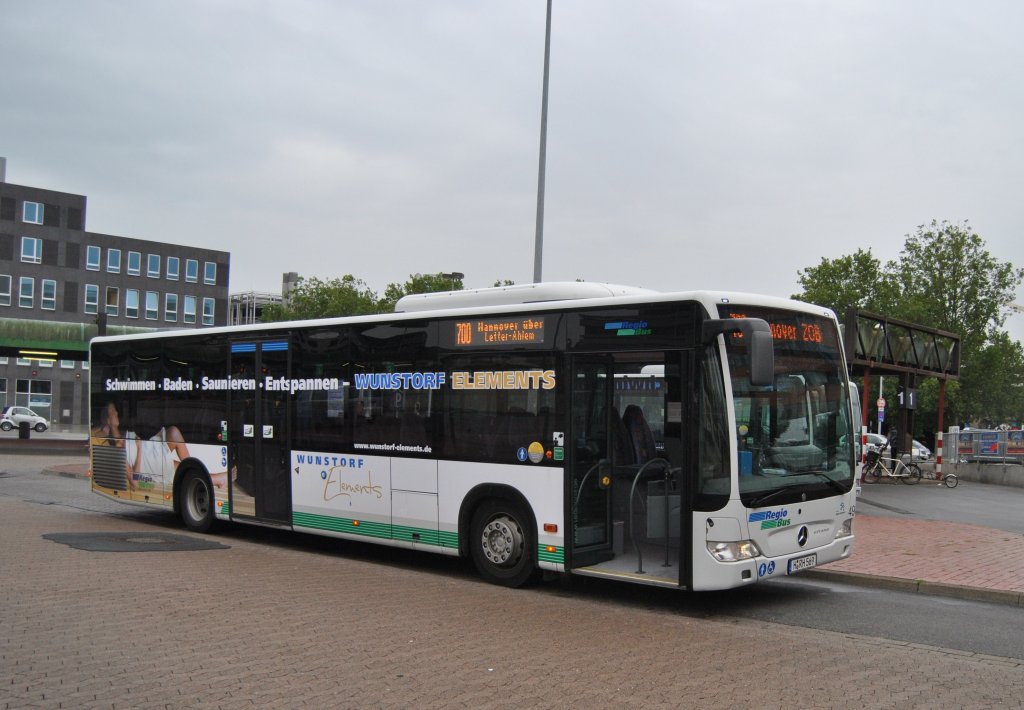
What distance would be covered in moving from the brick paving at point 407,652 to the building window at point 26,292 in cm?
7405

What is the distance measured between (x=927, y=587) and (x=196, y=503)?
31.4 ft

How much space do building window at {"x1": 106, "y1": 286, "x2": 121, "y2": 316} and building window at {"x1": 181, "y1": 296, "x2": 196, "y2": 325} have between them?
576cm

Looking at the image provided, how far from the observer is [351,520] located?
36.8 feet

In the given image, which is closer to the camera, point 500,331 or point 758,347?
point 758,347

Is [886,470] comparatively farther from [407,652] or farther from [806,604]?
[407,652]

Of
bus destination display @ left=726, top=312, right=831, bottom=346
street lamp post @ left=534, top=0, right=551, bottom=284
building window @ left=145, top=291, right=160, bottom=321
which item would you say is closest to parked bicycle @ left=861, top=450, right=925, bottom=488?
street lamp post @ left=534, top=0, right=551, bottom=284

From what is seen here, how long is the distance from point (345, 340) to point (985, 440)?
91.2ft

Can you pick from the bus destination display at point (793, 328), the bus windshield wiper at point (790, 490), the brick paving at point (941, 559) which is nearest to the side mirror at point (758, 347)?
the bus destination display at point (793, 328)

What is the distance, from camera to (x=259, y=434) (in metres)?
12.5

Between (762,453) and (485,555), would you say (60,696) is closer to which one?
(485,555)

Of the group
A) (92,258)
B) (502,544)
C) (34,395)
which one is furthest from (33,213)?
(502,544)

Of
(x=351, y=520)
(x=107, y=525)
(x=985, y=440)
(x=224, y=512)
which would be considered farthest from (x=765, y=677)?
(x=985, y=440)

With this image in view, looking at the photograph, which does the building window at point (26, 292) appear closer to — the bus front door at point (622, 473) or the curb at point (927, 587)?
the bus front door at point (622, 473)

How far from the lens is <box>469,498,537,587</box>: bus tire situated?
31.0ft
